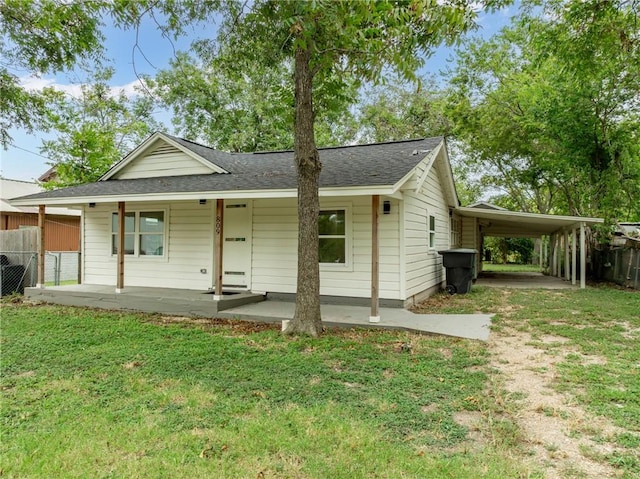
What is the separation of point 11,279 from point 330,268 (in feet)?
28.2

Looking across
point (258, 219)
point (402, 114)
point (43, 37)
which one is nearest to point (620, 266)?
point (258, 219)

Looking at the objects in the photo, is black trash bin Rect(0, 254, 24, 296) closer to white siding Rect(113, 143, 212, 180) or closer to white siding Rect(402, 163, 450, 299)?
white siding Rect(113, 143, 212, 180)

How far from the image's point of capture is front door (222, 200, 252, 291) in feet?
29.8

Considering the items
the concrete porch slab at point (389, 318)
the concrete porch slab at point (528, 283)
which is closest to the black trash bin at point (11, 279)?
the concrete porch slab at point (389, 318)

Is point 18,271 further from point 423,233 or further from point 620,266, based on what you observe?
point 620,266

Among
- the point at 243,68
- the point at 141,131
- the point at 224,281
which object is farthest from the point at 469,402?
the point at 141,131

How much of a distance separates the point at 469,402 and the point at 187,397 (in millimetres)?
2626

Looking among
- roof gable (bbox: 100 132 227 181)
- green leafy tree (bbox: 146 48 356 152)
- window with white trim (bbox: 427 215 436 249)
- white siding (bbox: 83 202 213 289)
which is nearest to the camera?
white siding (bbox: 83 202 213 289)

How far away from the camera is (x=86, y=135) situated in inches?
591

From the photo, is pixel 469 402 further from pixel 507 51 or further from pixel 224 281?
pixel 507 51

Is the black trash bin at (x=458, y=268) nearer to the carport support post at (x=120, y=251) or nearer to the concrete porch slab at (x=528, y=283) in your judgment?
the concrete porch slab at (x=528, y=283)

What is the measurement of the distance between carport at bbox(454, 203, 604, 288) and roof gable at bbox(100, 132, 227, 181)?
28.2 feet

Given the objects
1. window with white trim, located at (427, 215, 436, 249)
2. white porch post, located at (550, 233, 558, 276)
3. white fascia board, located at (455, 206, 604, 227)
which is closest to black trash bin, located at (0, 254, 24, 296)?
window with white trim, located at (427, 215, 436, 249)

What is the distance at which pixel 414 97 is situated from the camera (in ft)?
76.6
